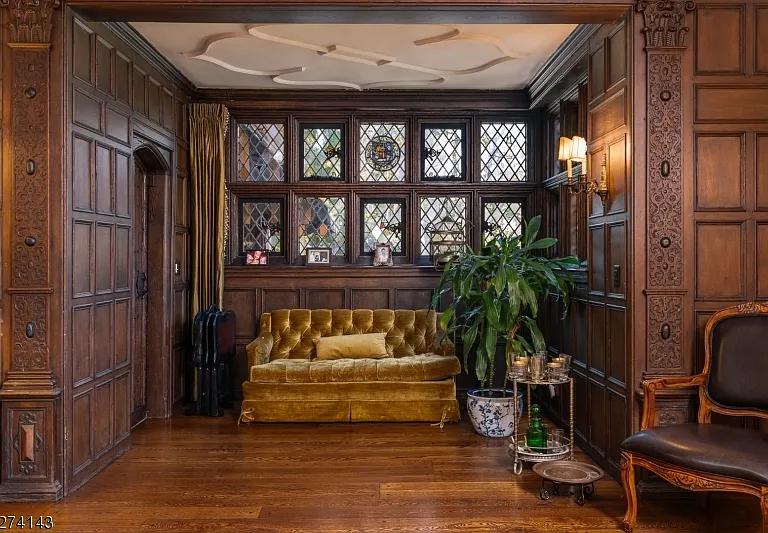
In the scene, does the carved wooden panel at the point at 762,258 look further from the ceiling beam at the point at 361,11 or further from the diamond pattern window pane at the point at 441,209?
the diamond pattern window pane at the point at 441,209

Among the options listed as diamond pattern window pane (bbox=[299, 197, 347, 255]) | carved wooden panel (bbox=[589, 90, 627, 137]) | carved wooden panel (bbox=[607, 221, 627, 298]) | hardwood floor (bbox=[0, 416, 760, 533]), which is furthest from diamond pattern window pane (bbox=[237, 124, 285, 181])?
carved wooden panel (bbox=[607, 221, 627, 298])

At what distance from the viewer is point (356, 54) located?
4.83 metres

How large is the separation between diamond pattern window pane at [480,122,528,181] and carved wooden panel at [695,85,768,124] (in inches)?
105

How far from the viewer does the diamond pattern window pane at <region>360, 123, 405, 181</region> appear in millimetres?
6062

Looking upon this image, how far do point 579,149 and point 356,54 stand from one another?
1.85 m

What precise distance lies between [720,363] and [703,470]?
0.73 m

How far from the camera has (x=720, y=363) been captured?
3232mm

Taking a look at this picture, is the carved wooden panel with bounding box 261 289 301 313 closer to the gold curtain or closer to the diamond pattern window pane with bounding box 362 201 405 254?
the gold curtain

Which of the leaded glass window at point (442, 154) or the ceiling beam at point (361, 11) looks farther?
the leaded glass window at point (442, 154)

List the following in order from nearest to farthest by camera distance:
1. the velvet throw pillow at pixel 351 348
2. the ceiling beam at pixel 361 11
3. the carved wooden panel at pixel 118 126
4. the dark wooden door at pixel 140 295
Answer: the ceiling beam at pixel 361 11
the carved wooden panel at pixel 118 126
the dark wooden door at pixel 140 295
the velvet throw pillow at pixel 351 348

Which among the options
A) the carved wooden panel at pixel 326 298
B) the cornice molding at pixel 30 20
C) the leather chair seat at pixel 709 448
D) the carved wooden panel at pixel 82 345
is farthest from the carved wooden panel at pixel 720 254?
the cornice molding at pixel 30 20

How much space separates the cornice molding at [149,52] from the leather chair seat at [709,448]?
13.0 ft

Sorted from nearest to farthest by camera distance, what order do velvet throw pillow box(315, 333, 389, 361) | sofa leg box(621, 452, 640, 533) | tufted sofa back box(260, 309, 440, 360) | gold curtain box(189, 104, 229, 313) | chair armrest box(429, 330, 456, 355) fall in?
sofa leg box(621, 452, 640, 533) < chair armrest box(429, 330, 456, 355) < velvet throw pillow box(315, 333, 389, 361) < tufted sofa back box(260, 309, 440, 360) < gold curtain box(189, 104, 229, 313)

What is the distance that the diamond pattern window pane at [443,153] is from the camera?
609 centimetres
